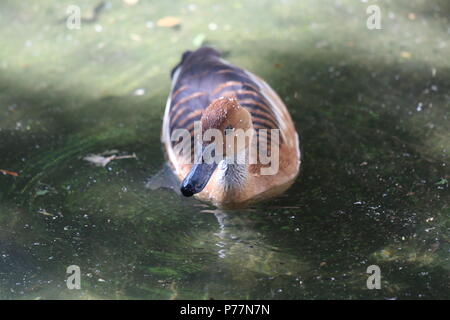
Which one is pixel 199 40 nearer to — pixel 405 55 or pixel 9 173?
pixel 405 55

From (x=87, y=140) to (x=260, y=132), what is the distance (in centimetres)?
181

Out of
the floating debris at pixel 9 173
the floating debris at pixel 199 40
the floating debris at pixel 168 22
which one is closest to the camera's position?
the floating debris at pixel 9 173

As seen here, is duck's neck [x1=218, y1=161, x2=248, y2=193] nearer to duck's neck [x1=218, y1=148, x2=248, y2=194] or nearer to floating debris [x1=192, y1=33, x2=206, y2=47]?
duck's neck [x1=218, y1=148, x2=248, y2=194]

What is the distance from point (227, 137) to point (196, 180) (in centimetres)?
46

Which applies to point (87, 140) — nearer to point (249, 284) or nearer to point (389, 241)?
point (249, 284)

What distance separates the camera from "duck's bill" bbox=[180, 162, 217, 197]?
14.7ft

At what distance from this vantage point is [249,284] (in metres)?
4.18

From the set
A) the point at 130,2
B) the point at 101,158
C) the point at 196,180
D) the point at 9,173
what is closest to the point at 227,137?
the point at 196,180

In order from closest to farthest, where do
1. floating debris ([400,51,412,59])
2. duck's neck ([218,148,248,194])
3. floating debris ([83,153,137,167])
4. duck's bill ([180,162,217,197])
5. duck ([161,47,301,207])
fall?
duck's bill ([180,162,217,197]) < duck ([161,47,301,207]) < duck's neck ([218,148,248,194]) < floating debris ([83,153,137,167]) < floating debris ([400,51,412,59])

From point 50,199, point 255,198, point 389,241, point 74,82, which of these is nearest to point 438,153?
point 389,241

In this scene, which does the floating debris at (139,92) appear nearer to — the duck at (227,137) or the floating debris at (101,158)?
the duck at (227,137)

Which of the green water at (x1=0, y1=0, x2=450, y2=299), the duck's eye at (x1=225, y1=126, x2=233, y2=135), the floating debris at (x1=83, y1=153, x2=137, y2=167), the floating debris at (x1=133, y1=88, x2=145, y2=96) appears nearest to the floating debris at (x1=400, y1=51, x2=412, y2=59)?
the green water at (x1=0, y1=0, x2=450, y2=299)

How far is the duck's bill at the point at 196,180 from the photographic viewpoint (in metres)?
4.49

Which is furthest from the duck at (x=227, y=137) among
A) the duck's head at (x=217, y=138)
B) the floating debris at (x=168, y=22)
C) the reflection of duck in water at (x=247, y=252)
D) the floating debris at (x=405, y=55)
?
the floating debris at (x=168, y=22)
